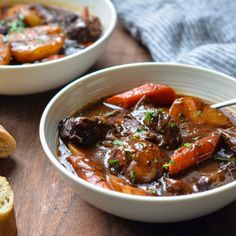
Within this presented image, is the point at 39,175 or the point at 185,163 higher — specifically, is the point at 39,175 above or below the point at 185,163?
below

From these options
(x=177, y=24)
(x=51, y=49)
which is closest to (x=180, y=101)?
(x=51, y=49)

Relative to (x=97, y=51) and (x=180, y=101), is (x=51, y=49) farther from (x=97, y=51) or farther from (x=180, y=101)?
(x=180, y=101)

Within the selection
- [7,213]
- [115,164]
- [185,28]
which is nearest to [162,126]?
[115,164]

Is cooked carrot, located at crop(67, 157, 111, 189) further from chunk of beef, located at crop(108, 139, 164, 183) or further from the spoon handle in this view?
the spoon handle

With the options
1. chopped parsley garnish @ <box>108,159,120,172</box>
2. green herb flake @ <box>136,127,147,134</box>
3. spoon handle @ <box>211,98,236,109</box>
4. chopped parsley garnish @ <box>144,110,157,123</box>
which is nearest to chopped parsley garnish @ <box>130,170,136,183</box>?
chopped parsley garnish @ <box>108,159,120,172</box>

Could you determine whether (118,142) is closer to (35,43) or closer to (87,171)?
(87,171)

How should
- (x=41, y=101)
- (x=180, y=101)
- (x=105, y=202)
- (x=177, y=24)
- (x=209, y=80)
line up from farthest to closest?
(x=177, y=24), (x=41, y=101), (x=209, y=80), (x=180, y=101), (x=105, y=202)
